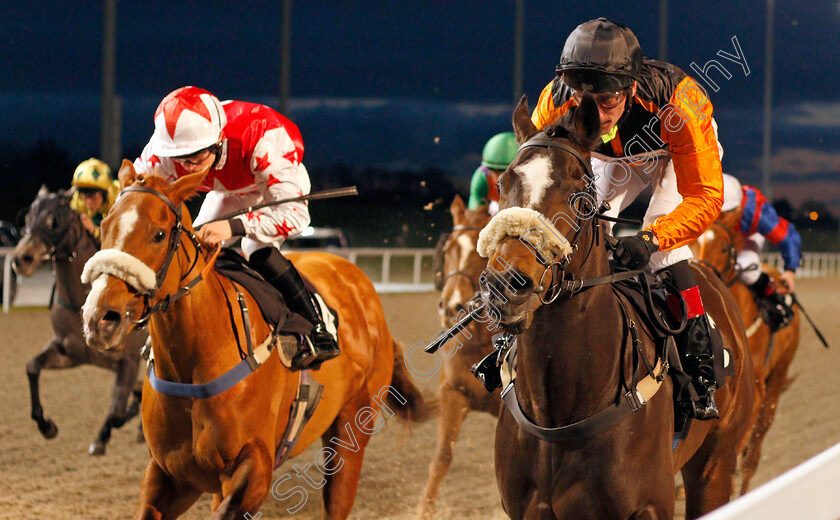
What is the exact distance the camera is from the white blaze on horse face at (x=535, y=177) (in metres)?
1.86

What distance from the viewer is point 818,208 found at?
22.5 meters

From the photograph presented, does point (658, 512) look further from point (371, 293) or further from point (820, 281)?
point (820, 281)

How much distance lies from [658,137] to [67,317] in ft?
13.3

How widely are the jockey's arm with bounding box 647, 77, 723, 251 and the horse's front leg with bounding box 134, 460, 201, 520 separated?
5.77 ft

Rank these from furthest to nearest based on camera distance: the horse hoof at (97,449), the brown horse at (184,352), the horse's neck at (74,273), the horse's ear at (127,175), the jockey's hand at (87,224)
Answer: the jockey's hand at (87,224) < the horse's neck at (74,273) < the horse hoof at (97,449) < the horse's ear at (127,175) < the brown horse at (184,352)

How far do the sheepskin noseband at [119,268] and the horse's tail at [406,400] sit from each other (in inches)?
81.5

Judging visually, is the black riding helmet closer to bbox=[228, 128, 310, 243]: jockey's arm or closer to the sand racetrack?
bbox=[228, 128, 310, 243]: jockey's arm

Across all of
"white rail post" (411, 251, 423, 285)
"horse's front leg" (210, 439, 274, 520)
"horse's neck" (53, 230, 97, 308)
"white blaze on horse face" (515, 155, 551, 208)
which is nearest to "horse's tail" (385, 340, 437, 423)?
"horse's front leg" (210, 439, 274, 520)

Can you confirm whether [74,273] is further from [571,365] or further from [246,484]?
[571,365]

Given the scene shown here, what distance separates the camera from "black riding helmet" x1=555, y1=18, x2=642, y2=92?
2.26 metres

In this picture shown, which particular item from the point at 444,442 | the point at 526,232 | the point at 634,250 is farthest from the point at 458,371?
the point at 526,232

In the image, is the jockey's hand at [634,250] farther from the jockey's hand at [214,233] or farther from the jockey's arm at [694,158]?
the jockey's hand at [214,233]

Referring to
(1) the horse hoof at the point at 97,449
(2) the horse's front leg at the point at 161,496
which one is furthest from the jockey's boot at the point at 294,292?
(1) the horse hoof at the point at 97,449

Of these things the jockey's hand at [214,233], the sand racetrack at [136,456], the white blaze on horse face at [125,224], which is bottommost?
the sand racetrack at [136,456]
